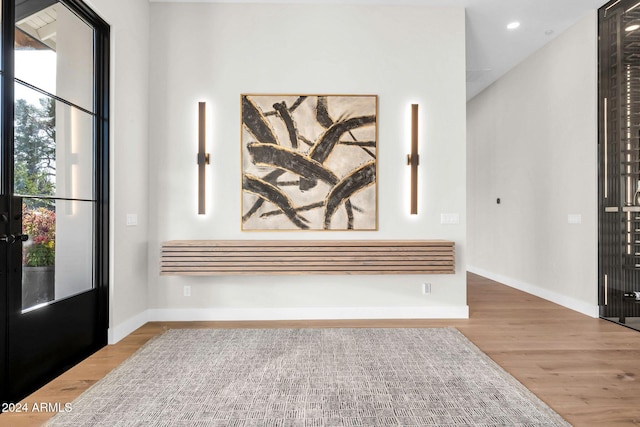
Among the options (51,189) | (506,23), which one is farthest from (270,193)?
(506,23)

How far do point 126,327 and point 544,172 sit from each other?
496 cm

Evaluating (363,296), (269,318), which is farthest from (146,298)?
(363,296)

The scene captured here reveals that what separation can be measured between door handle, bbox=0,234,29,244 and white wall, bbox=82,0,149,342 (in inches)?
34.4

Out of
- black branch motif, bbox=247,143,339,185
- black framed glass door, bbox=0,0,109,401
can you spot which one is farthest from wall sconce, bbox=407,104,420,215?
black framed glass door, bbox=0,0,109,401

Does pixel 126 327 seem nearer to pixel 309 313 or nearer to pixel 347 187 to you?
pixel 309 313

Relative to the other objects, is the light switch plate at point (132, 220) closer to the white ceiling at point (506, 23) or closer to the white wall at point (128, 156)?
the white wall at point (128, 156)

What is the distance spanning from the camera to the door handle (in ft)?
6.39

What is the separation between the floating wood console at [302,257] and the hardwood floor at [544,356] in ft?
1.72

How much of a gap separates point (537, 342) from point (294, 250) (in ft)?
7.21

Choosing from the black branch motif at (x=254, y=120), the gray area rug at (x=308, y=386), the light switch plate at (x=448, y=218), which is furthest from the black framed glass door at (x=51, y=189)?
the light switch plate at (x=448, y=218)

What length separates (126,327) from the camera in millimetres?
3094

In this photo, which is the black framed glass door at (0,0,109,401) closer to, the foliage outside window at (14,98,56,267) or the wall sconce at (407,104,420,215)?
the foliage outside window at (14,98,56,267)

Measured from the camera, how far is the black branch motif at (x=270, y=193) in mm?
3518

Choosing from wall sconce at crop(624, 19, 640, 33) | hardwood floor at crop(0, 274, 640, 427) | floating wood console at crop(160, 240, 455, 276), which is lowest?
hardwood floor at crop(0, 274, 640, 427)
